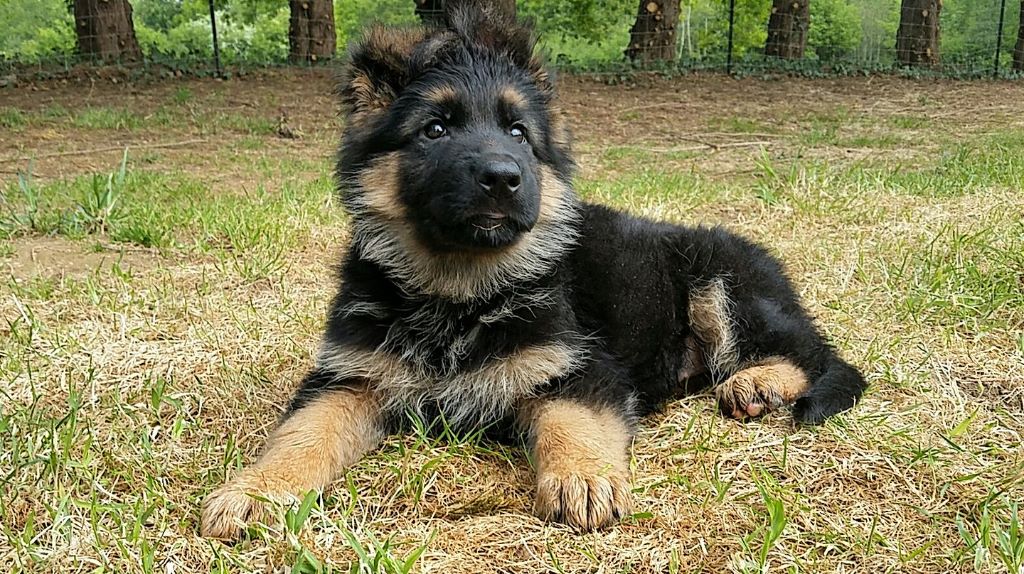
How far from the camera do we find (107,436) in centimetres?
322

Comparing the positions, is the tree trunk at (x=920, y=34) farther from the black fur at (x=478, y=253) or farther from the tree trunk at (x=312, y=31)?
the black fur at (x=478, y=253)

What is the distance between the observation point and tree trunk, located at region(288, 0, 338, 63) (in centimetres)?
1622

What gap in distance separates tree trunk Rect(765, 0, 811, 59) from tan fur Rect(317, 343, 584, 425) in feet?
50.2

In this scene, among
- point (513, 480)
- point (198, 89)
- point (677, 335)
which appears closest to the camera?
point (513, 480)

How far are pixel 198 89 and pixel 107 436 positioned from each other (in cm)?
1153

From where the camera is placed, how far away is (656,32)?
54.4 feet

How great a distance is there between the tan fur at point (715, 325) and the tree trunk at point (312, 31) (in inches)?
532

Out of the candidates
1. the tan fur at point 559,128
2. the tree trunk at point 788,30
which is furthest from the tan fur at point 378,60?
the tree trunk at point 788,30

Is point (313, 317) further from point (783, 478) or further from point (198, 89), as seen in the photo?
point (198, 89)

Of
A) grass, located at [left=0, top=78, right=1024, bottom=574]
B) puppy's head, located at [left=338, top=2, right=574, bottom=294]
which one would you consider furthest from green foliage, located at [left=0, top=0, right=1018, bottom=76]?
puppy's head, located at [left=338, top=2, right=574, bottom=294]

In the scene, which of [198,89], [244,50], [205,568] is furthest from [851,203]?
[244,50]

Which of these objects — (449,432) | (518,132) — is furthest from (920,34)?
(449,432)

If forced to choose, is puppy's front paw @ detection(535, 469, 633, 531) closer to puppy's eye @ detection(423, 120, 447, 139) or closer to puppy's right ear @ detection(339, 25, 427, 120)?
puppy's eye @ detection(423, 120, 447, 139)

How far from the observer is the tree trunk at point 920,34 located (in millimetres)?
17281
